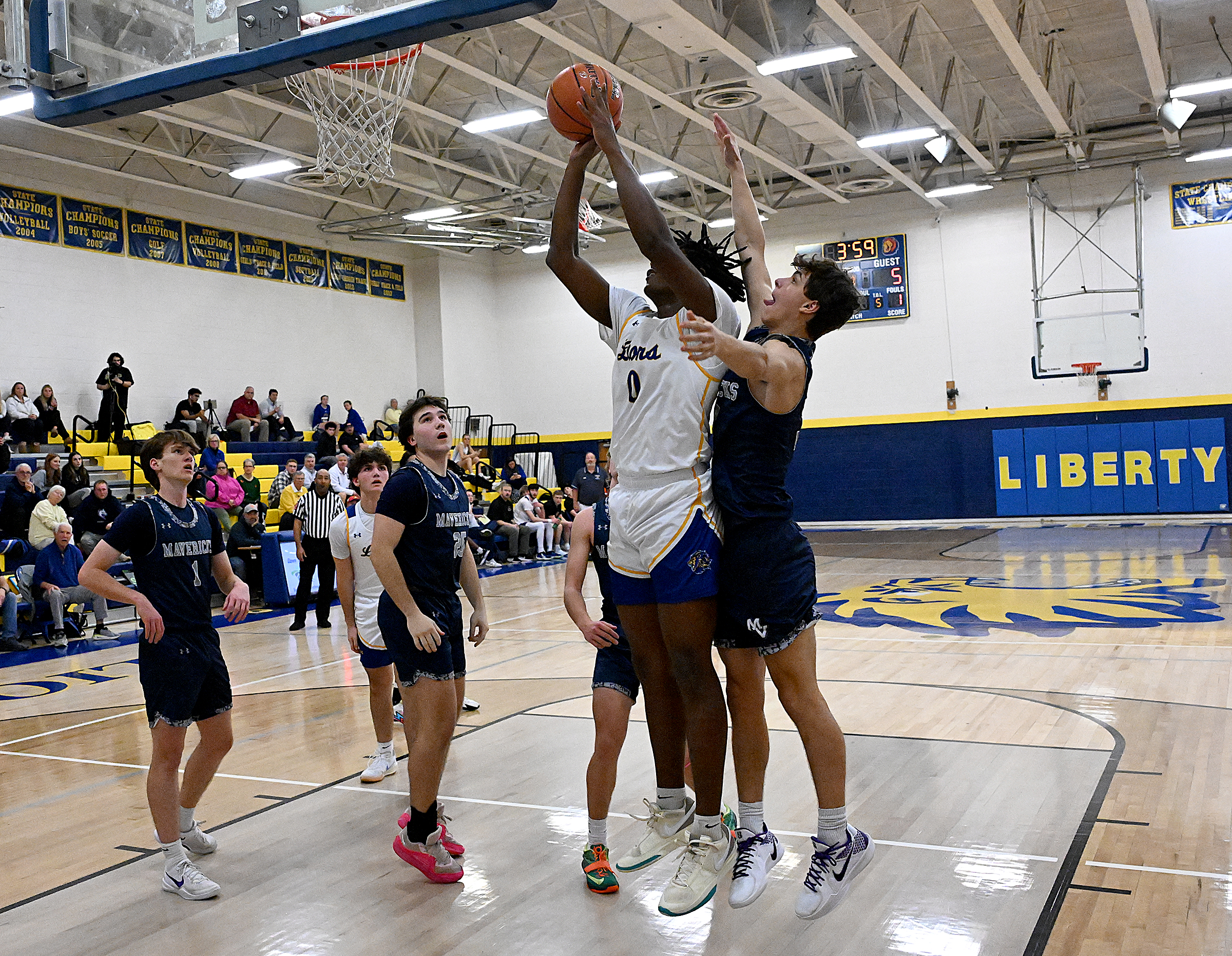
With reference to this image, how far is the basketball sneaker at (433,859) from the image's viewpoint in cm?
379

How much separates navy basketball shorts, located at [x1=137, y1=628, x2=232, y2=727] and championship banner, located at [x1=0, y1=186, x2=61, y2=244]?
47.6 feet

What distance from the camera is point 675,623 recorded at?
3074 millimetres

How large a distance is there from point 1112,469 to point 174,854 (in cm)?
1822

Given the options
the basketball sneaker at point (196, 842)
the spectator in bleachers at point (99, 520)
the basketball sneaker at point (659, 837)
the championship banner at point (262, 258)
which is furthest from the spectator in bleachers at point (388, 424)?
the basketball sneaker at point (659, 837)

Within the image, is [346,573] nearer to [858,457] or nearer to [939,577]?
[939,577]

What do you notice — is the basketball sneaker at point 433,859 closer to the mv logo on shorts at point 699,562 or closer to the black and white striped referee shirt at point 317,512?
the mv logo on shorts at point 699,562

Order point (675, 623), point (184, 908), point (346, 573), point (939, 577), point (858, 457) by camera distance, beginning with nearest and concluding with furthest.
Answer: point (675, 623), point (184, 908), point (346, 573), point (939, 577), point (858, 457)

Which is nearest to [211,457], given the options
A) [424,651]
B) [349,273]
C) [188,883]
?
[349,273]

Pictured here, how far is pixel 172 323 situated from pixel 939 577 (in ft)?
42.9

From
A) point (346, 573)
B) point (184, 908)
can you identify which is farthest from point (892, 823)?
point (346, 573)

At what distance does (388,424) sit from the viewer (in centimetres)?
2123

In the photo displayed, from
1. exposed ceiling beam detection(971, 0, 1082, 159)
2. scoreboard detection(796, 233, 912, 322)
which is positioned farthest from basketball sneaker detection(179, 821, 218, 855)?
scoreboard detection(796, 233, 912, 322)

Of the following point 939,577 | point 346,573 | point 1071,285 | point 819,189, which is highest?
point 819,189

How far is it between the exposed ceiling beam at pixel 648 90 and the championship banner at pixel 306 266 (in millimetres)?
7756
